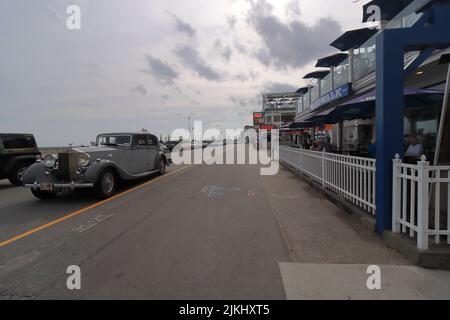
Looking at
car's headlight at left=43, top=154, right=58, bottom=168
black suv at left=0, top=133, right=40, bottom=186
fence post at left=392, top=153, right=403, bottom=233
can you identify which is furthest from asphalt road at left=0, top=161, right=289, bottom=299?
black suv at left=0, top=133, right=40, bottom=186

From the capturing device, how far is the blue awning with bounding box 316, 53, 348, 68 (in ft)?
59.6

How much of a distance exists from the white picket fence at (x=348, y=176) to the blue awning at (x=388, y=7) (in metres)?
6.66

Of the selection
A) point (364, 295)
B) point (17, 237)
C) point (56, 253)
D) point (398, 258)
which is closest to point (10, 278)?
point (56, 253)

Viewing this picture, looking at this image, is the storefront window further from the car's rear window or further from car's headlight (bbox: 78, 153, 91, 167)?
the car's rear window

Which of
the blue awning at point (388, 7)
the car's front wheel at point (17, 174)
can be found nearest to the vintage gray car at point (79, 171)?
the car's front wheel at point (17, 174)

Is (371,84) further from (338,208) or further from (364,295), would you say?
(364,295)

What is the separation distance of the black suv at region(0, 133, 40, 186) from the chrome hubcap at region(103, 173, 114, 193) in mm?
4883

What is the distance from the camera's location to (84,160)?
26.8 ft

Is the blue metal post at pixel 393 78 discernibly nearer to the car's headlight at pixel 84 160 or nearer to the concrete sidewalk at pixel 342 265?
the concrete sidewalk at pixel 342 265

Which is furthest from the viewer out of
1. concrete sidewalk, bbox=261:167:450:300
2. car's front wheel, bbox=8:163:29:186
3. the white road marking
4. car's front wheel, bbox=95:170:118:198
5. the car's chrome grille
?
car's front wheel, bbox=8:163:29:186

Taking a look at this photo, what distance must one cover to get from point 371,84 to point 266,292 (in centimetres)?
1264

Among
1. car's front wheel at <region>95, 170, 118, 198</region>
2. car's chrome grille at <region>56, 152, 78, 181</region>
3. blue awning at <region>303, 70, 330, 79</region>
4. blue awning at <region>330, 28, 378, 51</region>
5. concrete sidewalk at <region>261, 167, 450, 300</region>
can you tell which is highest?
blue awning at <region>303, 70, 330, 79</region>

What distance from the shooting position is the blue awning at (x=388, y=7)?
11.3m

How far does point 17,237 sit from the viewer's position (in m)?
5.11
